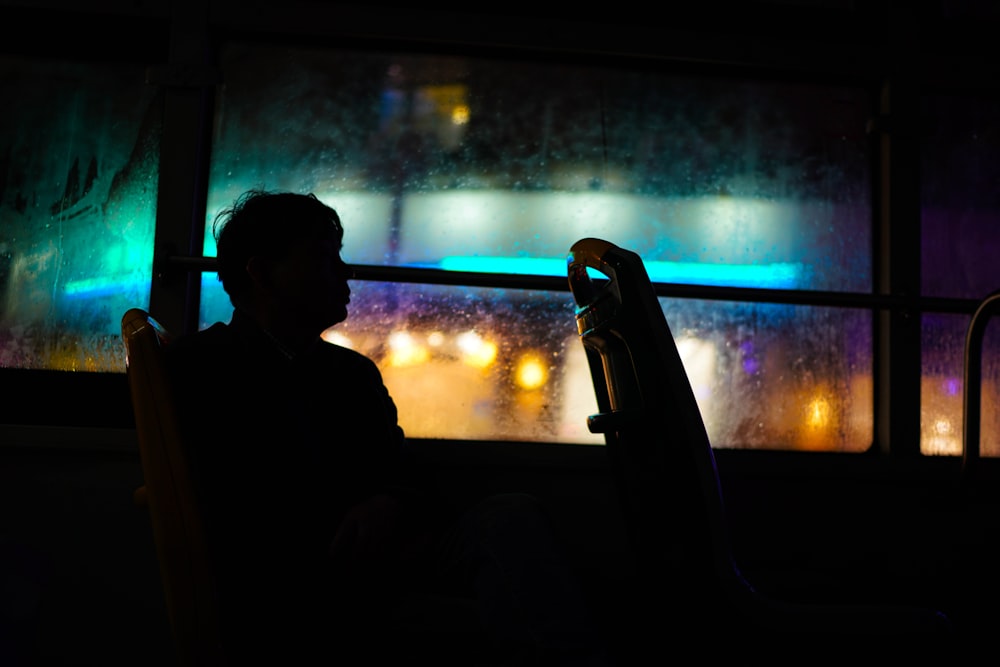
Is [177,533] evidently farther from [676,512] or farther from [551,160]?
[551,160]

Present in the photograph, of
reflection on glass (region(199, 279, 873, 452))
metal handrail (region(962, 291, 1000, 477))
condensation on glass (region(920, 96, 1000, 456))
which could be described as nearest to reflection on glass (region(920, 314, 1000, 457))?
condensation on glass (region(920, 96, 1000, 456))

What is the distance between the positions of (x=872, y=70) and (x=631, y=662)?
163 cm

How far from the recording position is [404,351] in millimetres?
1722

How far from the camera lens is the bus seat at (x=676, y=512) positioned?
657mm

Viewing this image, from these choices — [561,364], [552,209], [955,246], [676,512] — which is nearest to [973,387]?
[955,246]

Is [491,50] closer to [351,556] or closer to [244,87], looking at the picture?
[244,87]

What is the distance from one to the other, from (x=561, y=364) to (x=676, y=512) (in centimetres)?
105

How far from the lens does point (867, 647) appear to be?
0.66 meters

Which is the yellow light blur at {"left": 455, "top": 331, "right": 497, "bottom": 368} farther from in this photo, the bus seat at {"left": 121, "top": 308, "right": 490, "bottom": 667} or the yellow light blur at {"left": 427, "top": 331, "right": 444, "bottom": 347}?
the bus seat at {"left": 121, "top": 308, "right": 490, "bottom": 667}

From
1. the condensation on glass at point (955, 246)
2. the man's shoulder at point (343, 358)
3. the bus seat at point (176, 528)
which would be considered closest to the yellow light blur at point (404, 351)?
the man's shoulder at point (343, 358)

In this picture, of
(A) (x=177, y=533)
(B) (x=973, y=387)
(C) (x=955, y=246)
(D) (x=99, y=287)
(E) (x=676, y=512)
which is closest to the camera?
(E) (x=676, y=512)

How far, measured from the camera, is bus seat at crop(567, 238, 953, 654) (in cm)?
66

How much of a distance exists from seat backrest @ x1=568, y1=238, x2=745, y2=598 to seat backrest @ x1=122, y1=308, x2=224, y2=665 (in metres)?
0.48

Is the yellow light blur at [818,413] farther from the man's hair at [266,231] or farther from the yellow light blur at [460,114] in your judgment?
the man's hair at [266,231]
